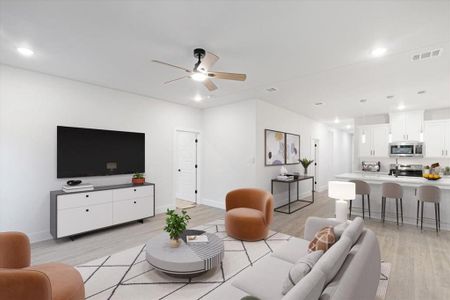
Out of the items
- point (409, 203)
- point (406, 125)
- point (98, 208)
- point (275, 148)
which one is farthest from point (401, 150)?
point (98, 208)

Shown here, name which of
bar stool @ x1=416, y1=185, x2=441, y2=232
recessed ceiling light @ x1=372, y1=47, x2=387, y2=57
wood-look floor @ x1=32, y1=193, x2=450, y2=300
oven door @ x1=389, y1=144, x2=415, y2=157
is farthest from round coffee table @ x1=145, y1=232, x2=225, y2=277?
oven door @ x1=389, y1=144, x2=415, y2=157

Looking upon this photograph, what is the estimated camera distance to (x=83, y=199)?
12.1 feet

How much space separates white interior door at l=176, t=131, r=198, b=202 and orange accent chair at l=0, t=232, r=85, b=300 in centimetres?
450

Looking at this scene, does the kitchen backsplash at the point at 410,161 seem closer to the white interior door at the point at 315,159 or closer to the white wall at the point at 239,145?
the white interior door at the point at 315,159

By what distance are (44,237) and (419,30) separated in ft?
20.0

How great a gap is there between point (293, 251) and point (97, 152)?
155 inches

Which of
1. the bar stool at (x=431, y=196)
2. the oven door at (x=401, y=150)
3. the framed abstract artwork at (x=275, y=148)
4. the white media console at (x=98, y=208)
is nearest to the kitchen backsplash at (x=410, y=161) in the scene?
the oven door at (x=401, y=150)

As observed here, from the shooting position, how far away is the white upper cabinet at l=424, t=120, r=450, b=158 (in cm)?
574

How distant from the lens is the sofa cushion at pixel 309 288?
1023mm

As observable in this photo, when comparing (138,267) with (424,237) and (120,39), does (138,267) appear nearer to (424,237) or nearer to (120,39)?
(120,39)

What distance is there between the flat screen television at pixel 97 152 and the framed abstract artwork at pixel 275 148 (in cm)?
307

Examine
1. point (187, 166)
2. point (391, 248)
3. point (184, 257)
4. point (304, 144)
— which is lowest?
point (391, 248)

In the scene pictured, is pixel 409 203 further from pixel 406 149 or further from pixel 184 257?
pixel 184 257

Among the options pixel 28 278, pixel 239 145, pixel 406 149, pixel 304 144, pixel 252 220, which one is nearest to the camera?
pixel 28 278
